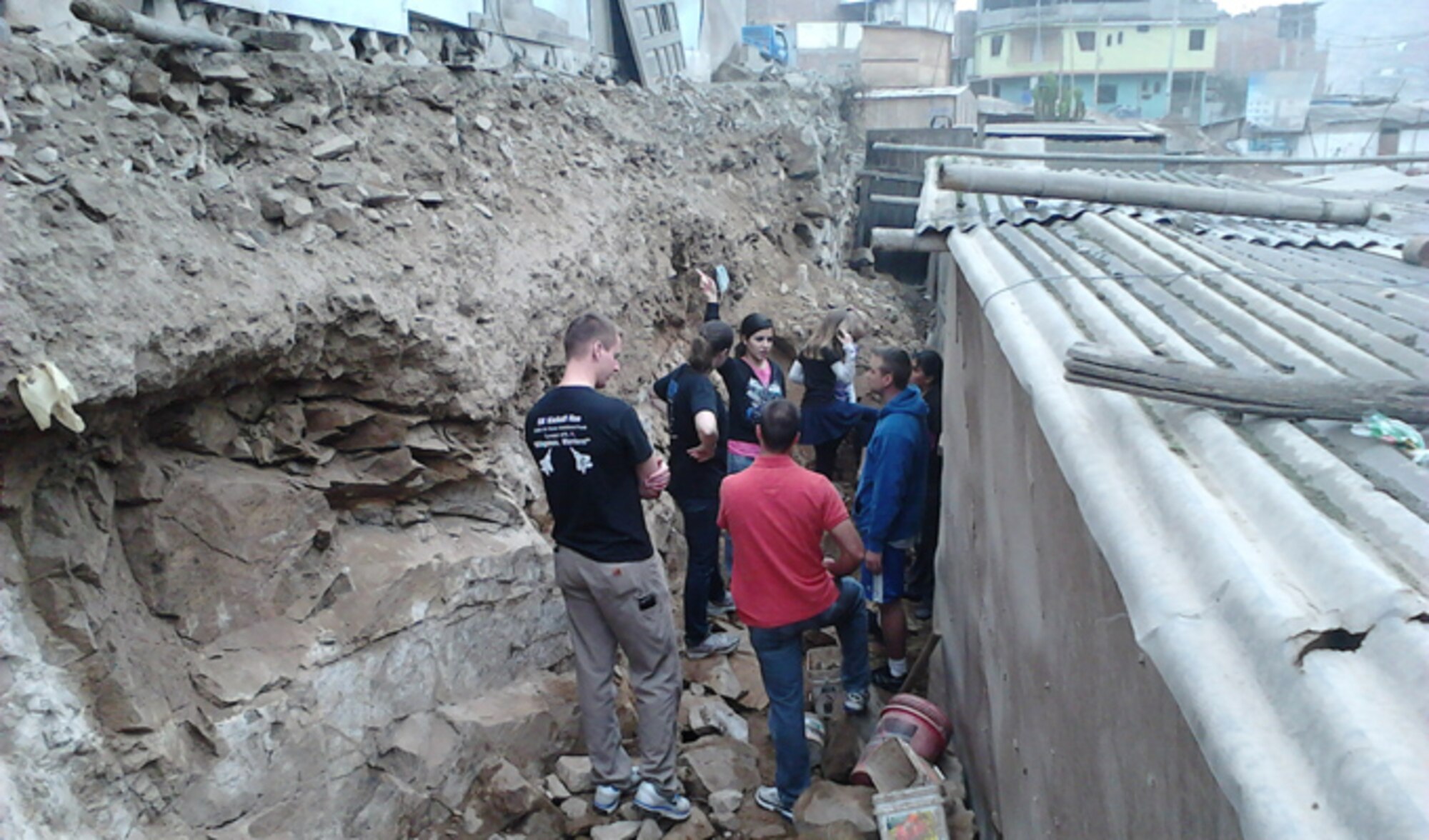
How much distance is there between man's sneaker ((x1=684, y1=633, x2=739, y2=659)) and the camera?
5.82m

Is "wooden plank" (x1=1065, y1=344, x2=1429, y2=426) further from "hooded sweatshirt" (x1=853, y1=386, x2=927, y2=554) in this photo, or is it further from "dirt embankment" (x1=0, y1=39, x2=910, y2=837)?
"dirt embankment" (x1=0, y1=39, x2=910, y2=837)

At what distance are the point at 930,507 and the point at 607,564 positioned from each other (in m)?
3.20

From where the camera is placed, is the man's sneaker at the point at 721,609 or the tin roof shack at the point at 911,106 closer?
the man's sneaker at the point at 721,609

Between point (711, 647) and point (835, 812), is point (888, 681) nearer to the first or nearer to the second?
point (711, 647)

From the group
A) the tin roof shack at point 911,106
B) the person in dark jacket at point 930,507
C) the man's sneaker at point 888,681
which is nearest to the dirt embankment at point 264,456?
the man's sneaker at point 888,681

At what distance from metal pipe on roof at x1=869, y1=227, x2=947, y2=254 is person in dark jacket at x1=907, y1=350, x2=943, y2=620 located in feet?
2.75

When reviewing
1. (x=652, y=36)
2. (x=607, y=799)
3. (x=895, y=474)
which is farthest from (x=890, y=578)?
(x=652, y=36)

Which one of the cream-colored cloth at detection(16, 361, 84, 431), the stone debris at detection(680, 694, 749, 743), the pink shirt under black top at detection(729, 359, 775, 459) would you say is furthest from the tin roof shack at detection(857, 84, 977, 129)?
the cream-colored cloth at detection(16, 361, 84, 431)

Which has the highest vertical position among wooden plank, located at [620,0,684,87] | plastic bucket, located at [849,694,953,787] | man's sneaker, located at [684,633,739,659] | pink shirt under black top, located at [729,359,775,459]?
wooden plank, located at [620,0,684,87]

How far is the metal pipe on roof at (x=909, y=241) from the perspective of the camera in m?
5.68

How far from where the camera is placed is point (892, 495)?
5324 mm

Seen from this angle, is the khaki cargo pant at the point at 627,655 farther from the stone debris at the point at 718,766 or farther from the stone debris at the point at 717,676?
the stone debris at the point at 717,676

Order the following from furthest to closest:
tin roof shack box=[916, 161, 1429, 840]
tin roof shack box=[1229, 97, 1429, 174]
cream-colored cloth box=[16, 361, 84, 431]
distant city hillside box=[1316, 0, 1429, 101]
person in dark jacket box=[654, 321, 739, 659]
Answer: distant city hillside box=[1316, 0, 1429, 101] → tin roof shack box=[1229, 97, 1429, 174] → person in dark jacket box=[654, 321, 739, 659] → cream-colored cloth box=[16, 361, 84, 431] → tin roof shack box=[916, 161, 1429, 840]

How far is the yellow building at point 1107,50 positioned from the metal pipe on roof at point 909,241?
3958 cm
